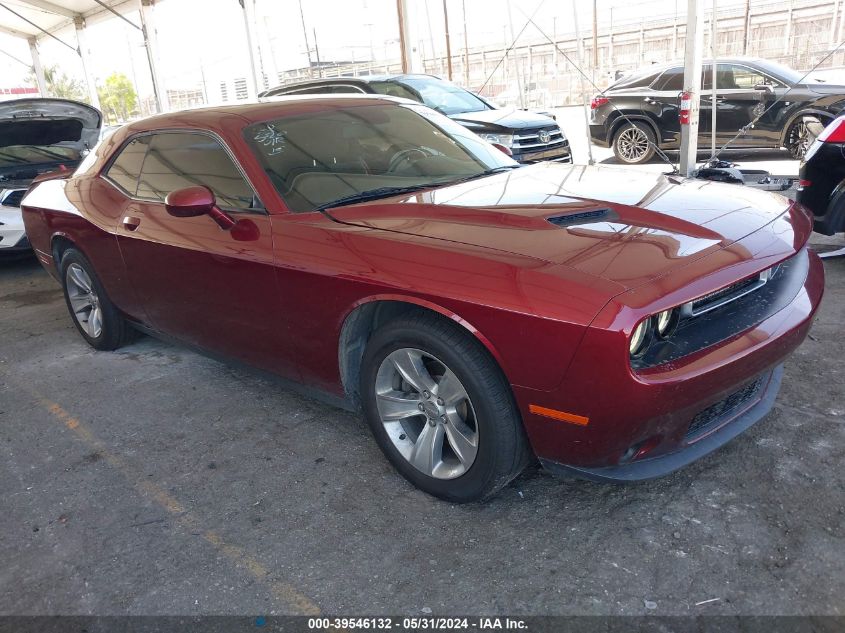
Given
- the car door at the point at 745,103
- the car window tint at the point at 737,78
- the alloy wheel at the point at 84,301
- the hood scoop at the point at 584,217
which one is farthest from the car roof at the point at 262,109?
the car window tint at the point at 737,78

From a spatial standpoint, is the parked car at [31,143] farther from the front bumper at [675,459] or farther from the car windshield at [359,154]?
the front bumper at [675,459]

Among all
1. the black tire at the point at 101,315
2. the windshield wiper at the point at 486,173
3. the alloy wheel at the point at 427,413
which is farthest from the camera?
the black tire at the point at 101,315

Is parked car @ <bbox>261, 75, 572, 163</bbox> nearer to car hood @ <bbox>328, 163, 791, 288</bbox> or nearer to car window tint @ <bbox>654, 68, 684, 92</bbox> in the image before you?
car window tint @ <bbox>654, 68, 684, 92</bbox>

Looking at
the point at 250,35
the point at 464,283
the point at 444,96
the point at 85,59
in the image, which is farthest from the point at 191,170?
the point at 85,59

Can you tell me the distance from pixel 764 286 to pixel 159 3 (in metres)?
20.1

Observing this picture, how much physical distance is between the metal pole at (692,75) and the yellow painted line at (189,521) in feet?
23.7

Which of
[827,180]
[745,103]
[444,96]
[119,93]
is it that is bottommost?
[827,180]

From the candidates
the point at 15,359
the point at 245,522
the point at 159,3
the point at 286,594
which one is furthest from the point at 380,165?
the point at 159,3

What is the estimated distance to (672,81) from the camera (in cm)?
1019

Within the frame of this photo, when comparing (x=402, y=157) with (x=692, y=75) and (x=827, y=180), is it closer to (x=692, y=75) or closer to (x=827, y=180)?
(x=827, y=180)

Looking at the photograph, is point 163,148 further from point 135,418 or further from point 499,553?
point 499,553

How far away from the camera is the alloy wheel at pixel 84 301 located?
14.7 ft

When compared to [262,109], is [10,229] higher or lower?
lower

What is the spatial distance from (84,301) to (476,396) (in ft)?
11.2
